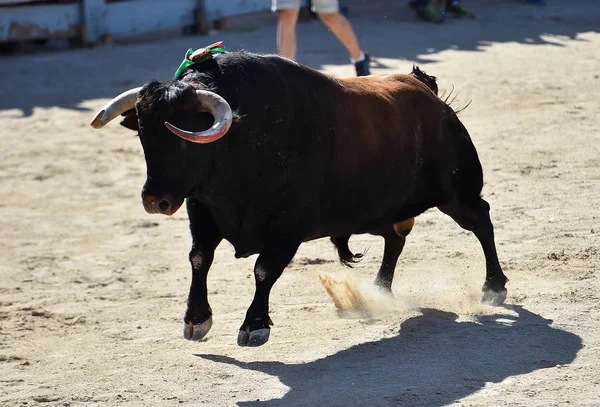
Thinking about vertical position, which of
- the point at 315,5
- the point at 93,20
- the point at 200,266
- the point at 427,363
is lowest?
the point at 93,20

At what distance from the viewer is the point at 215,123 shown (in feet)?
15.9

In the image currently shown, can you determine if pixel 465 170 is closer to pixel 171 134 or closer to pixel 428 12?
pixel 171 134

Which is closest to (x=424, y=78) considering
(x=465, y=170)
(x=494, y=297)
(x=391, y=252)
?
(x=465, y=170)

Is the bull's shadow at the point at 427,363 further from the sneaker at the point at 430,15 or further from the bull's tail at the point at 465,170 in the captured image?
the sneaker at the point at 430,15

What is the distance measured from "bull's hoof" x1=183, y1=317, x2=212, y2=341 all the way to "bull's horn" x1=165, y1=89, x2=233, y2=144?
1097mm

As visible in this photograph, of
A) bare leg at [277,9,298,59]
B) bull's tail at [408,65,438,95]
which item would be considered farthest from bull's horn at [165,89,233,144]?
bare leg at [277,9,298,59]

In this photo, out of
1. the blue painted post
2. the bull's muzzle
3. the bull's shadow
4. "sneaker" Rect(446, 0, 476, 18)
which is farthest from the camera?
"sneaker" Rect(446, 0, 476, 18)

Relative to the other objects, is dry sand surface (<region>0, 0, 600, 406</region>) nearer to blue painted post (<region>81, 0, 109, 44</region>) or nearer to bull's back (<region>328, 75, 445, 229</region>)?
bull's back (<region>328, 75, 445, 229</region>)

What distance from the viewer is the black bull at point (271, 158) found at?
4.94 metres

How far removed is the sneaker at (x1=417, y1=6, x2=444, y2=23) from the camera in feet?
46.0

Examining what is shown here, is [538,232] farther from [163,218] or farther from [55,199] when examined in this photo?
[55,199]

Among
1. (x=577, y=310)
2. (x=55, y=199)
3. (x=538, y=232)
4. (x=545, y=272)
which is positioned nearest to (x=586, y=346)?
(x=577, y=310)

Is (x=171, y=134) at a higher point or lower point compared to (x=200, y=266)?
higher

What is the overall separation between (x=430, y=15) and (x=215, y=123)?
9640 mm
